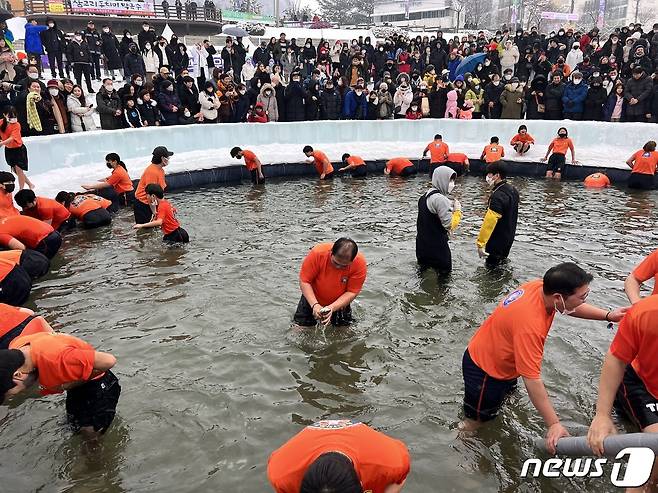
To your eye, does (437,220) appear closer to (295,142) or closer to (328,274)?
(328,274)

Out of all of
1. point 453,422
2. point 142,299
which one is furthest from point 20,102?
point 453,422

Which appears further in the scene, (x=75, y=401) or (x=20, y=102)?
(x=20, y=102)

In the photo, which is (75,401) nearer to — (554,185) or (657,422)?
(657,422)

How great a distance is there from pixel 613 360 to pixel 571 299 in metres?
0.43

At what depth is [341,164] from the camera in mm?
14383

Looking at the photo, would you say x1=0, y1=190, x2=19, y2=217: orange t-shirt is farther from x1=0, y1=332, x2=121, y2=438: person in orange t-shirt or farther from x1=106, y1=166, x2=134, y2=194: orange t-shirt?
x1=0, y1=332, x2=121, y2=438: person in orange t-shirt

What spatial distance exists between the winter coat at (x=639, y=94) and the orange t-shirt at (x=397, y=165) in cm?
751

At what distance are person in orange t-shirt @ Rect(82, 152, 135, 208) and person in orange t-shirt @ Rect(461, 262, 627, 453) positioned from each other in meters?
8.60

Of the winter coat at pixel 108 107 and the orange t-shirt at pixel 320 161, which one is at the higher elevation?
the winter coat at pixel 108 107

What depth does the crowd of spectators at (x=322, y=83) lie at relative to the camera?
15.1 meters

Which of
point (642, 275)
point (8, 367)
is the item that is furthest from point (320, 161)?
point (8, 367)

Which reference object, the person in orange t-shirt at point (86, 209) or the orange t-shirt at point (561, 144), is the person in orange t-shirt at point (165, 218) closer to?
the person in orange t-shirt at point (86, 209)

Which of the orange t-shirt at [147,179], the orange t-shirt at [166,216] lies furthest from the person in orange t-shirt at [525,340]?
the orange t-shirt at [147,179]

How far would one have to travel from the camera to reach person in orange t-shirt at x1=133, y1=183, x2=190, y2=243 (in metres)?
8.66
